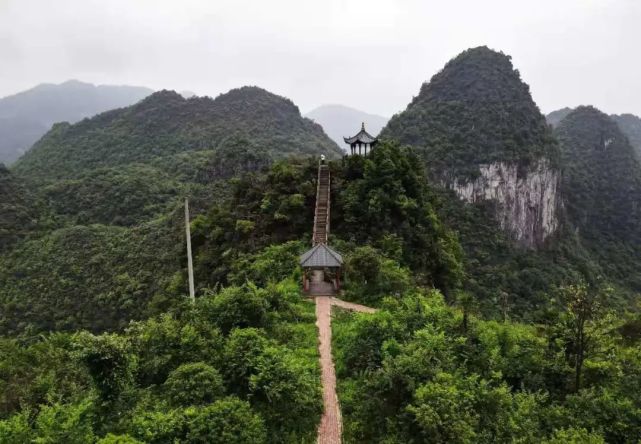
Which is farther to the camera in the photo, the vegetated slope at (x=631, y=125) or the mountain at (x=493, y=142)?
the vegetated slope at (x=631, y=125)

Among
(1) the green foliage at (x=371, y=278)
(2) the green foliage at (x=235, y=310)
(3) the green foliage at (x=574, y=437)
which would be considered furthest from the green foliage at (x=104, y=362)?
(1) the green foliage at (x=371, y=278)

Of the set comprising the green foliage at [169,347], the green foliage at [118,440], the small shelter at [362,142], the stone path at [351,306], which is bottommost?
the stone path at [351,306]

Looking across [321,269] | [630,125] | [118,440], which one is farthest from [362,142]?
[630,125]

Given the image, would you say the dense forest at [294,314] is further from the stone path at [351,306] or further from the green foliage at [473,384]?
the stone path at [351,306]

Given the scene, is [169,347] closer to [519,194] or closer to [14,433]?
[14,433]

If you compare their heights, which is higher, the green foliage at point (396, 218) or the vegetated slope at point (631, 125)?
the vegetated slope at point (631, 125)

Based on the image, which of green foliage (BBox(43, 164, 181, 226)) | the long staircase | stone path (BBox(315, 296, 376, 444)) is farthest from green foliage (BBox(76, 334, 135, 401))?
green foliage (BBox(43, 164, 181, 226))
